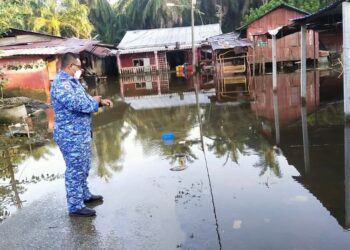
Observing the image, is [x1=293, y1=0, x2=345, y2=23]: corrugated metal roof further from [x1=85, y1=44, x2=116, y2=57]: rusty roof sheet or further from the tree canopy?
the tree canopy

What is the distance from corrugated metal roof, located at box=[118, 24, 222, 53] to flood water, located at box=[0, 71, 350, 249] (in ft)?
71.4

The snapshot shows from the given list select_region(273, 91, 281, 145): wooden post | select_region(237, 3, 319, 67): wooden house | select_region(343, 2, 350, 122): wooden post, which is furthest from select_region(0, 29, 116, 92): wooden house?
select_region(343, 2, 350, 122): wooden post

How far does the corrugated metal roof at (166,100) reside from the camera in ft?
49.2

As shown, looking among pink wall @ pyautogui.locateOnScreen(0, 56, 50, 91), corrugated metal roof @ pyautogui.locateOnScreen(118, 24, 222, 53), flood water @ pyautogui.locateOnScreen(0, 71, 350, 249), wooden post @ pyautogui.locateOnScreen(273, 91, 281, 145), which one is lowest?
flood water @ pyautogui.locateOnScreen(0, 71, 350, 249)

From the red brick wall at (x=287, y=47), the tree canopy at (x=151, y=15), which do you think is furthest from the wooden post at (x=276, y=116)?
the tree canopy at (x=151, y=15)

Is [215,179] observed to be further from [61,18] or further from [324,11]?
[61,18]

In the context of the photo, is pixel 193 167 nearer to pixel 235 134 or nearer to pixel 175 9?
pixel 235 134

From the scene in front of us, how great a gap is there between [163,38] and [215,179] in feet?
98.7

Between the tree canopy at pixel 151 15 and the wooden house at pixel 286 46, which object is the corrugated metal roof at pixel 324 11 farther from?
the tree canopy at pixel 151 15

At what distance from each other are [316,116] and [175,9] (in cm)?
3577

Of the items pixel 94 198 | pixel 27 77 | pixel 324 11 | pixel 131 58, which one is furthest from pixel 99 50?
pixel 94 198

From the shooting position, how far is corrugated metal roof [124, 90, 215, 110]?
591 inches

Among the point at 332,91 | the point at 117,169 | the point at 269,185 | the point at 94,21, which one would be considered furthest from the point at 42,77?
the point at 94,21

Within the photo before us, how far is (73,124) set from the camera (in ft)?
15.3
